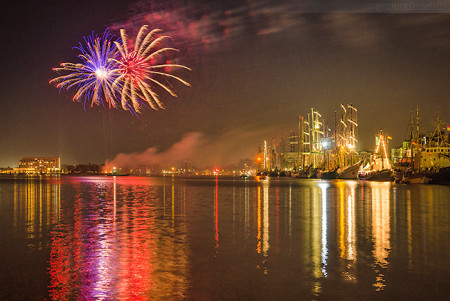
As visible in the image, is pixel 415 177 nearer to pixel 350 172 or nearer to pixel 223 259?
pixel 350 172

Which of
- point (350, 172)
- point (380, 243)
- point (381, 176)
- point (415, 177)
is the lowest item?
point (381, 176)

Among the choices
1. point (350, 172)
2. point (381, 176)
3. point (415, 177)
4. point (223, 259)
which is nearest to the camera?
point (223, 259)

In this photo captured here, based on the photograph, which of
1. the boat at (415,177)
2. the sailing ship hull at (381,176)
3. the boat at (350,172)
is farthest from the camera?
the boat at (350,172)

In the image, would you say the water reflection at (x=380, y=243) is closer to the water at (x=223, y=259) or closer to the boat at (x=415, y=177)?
the water at (x=223, y=259)

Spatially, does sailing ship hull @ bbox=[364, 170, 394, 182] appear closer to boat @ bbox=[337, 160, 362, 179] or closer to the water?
boat @ bbox=[337, 160, 362, 179]

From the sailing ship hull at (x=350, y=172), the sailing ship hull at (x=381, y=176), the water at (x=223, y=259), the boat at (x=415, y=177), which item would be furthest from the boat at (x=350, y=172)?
the water at (x=223, y=259)

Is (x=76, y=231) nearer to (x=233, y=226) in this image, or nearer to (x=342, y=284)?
(x=233, y=226)

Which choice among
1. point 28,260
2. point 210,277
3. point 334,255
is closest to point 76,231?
point 28,260

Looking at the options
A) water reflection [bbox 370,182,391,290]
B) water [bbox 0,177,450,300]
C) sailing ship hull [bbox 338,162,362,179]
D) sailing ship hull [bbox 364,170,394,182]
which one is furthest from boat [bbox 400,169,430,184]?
water [bbox 0,177,450,300]

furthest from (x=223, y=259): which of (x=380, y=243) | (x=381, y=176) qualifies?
(x=381, y=176)

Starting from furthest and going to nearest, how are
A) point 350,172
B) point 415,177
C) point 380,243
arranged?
point 350,172, point 415,177, point 380,243

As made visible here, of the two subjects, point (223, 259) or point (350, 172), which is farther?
point (350, 172)
